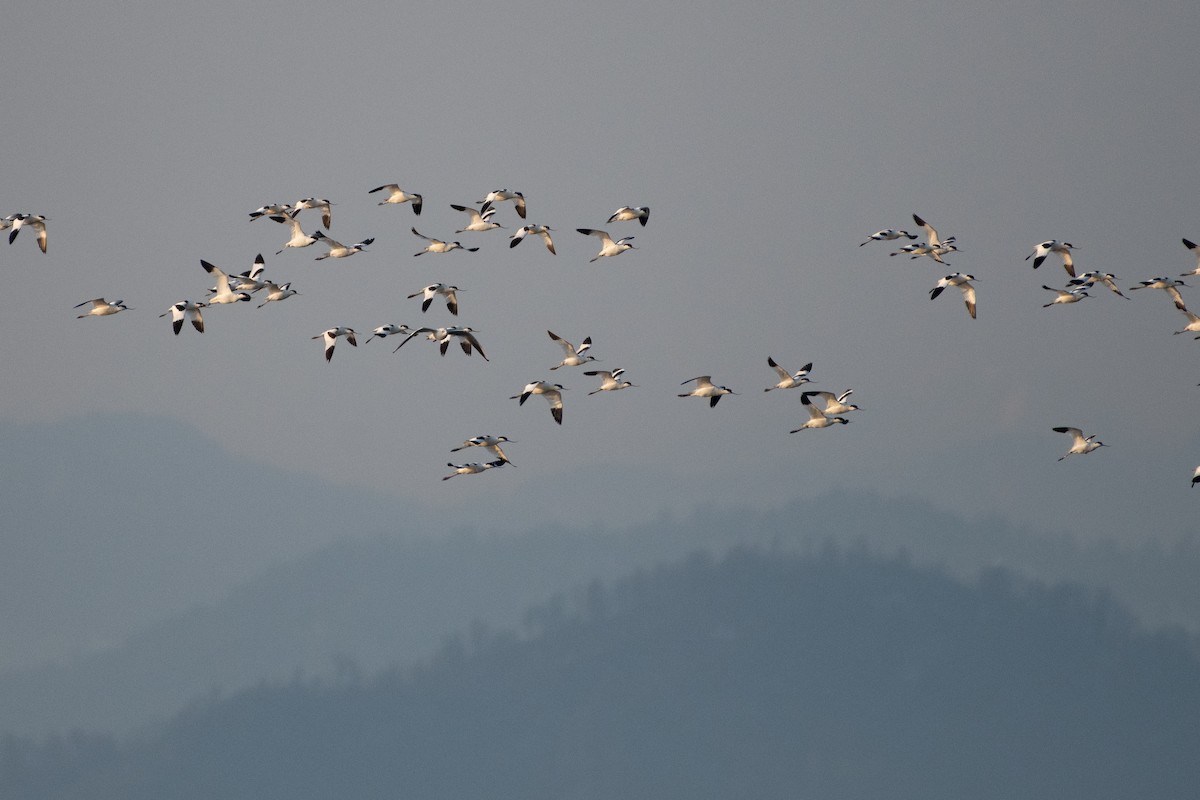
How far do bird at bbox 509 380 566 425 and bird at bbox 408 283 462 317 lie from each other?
4589mm

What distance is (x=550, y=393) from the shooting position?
58.8 m

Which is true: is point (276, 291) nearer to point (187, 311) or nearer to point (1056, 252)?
point (187, 311)

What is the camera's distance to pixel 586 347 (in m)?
60.9

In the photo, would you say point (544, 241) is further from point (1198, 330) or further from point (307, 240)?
point (1198, 330)

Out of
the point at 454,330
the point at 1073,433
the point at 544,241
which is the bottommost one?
the point at 1073,433

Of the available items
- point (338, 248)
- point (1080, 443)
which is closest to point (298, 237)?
point (338, 248)

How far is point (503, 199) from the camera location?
6194cm

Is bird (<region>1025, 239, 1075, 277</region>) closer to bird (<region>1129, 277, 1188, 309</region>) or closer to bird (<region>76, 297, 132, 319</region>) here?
bird (<region>1129, 277, 1188, 309</region>)

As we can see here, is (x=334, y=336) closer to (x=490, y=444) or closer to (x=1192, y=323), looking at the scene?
(x=490, y=444)

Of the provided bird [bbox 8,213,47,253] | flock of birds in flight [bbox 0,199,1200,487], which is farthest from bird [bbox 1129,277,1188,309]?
bird [bbox 8,213,47,253]

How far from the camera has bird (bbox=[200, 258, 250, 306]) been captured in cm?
5850

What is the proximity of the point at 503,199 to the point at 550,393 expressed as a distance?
7.94m

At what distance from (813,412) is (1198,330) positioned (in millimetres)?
14531

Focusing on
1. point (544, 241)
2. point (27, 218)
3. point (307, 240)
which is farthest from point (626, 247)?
point (27, 218)
